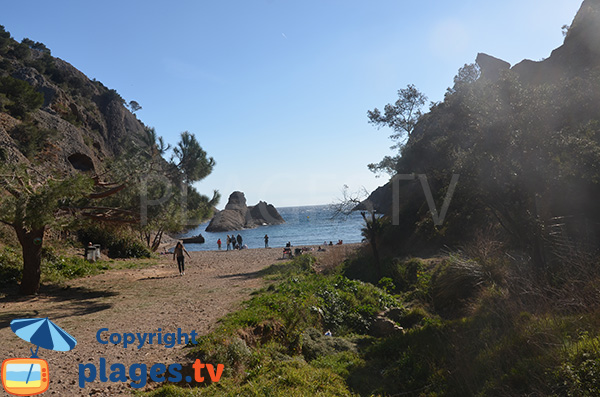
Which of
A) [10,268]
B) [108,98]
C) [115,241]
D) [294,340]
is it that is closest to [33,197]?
[10,268]

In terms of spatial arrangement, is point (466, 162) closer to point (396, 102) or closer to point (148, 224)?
point (148, 224)

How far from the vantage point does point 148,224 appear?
16219mm

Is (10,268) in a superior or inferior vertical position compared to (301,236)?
superior

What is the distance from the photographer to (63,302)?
11.0 m

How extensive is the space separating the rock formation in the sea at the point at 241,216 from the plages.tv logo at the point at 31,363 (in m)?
101

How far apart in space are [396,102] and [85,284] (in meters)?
35.4

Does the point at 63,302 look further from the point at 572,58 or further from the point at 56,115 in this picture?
the point at 56,115

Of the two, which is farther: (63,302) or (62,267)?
(62,267)

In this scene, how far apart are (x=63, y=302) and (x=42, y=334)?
8.98 metres

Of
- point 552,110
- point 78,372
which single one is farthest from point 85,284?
point 552,110

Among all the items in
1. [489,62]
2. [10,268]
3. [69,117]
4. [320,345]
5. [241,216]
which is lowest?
[320,345]

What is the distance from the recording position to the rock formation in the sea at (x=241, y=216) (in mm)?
104750

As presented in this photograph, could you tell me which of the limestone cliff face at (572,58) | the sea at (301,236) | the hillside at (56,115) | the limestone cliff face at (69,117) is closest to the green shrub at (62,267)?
the limestone cliff face at (69,117)

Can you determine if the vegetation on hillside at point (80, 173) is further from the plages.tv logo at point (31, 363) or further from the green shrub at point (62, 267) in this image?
the plages.tv logo at point (31, 363)
